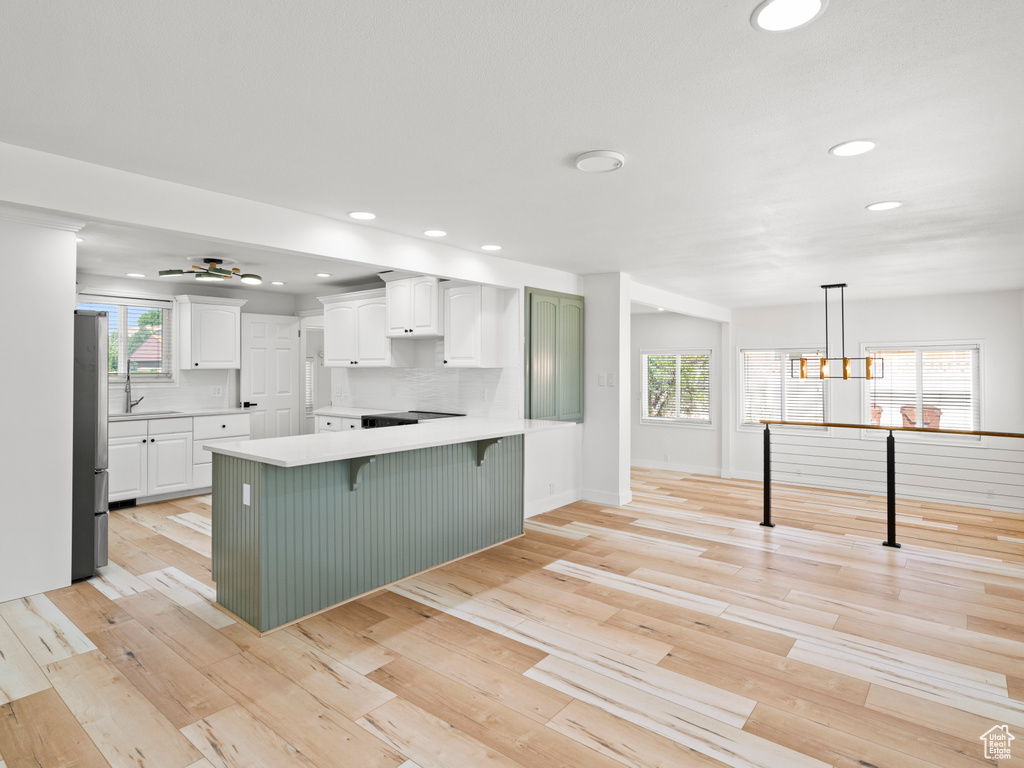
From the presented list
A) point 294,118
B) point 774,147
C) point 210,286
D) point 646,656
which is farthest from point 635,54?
point 210,286

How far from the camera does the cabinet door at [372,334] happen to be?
19.6 feet

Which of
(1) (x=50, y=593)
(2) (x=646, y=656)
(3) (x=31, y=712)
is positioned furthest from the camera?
(1) (x=50, y=593)

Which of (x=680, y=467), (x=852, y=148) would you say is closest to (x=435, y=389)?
(x=680, y=467)

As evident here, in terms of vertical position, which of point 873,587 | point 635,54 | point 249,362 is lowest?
point 873,587

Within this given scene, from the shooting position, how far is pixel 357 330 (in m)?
6.31

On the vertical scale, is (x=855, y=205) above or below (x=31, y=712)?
above

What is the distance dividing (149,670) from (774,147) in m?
3.57

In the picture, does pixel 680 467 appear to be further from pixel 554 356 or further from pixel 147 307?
pixel 147 307

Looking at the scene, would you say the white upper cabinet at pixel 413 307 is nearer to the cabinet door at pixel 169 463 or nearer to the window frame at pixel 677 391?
the cabinet door at pixel 169 463

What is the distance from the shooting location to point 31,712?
2.15 metres

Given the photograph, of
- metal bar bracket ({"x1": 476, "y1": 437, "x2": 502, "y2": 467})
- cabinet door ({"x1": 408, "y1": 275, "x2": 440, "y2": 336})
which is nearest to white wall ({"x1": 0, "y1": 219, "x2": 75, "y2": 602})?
metal bar bracket ({"x1": 476, "y1": 437, "x2": 502, "y2": 467})

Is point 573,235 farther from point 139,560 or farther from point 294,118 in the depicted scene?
point 139,560

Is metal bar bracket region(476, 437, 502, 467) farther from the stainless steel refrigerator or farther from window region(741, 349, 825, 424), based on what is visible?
window region(741, 349, 825, 424)

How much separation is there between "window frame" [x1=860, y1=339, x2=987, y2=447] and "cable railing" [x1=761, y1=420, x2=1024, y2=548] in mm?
53
